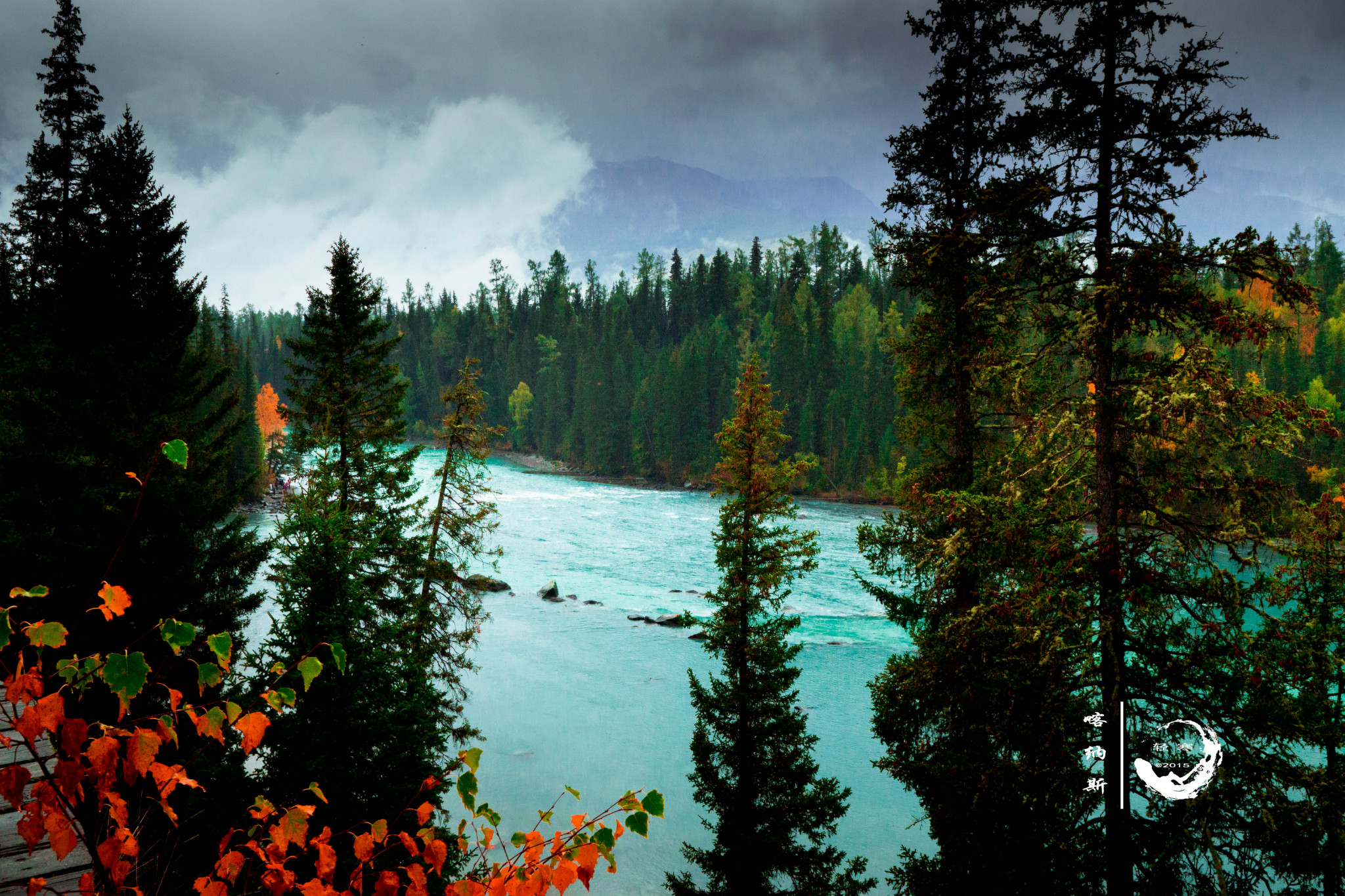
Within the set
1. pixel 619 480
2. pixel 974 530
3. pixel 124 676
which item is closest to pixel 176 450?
pixel 124 676

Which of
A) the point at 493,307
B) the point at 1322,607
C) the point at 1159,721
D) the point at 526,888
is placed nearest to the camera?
the point at 526,888

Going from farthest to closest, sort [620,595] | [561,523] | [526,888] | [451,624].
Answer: [561,523], [620,595], [451,624], [526,888]

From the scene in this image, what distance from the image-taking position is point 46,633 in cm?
178

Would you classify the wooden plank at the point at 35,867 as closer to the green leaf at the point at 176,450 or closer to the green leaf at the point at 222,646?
the green leaf at the point at 222,646

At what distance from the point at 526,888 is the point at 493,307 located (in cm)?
12624

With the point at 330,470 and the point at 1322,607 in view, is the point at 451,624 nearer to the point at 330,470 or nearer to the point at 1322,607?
the point at 330,470

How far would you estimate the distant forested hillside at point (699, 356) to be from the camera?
199 ft

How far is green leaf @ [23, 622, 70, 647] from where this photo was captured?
1.74 metres

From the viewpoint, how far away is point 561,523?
136 feet

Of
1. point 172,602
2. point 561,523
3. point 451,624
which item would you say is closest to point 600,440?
point 561,523

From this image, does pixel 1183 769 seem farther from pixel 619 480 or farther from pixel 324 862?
pixel 619 480

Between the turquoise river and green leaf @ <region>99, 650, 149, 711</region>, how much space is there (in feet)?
17.7

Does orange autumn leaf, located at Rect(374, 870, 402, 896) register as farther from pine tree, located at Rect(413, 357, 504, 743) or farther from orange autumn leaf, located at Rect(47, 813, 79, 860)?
pine tree, located at Rect(413, 357, 504, 743)

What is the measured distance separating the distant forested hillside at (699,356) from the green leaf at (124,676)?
44.9 meters
